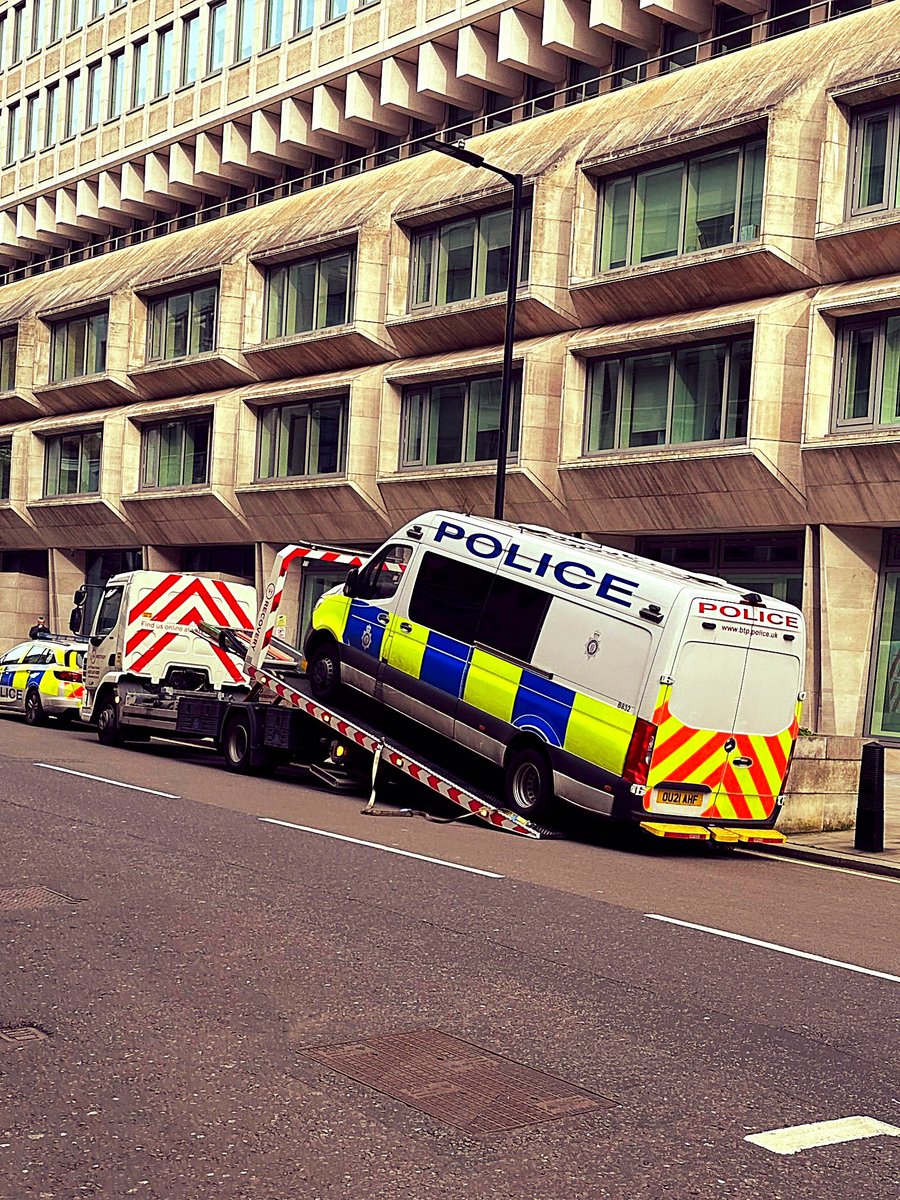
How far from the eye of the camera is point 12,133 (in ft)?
177

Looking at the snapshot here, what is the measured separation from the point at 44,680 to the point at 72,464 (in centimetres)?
1987

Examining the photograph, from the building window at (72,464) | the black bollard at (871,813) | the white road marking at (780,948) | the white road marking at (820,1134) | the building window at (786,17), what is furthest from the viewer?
the building window at (72,464)

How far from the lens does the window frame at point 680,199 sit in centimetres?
2686

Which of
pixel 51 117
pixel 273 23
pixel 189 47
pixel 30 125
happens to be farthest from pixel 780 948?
pixel 30 125

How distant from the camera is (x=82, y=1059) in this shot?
20.0 feet

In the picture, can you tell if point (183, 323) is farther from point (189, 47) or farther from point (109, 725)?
point (109, 725)

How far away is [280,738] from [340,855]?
7199mm

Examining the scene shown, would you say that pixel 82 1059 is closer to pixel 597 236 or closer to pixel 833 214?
pixel 833 214

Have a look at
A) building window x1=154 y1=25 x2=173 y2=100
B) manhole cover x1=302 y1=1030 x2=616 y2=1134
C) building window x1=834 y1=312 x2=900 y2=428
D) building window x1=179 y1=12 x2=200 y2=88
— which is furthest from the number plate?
building window x1=154 y1=25 x2=173 y2=100

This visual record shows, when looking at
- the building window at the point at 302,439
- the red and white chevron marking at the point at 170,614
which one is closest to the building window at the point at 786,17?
the building window at the point at 302,439

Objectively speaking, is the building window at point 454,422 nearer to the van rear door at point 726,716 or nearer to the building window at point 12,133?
the van rear door at point 726,716

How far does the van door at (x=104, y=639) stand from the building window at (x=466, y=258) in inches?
443

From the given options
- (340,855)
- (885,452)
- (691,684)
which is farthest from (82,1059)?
(885,452)

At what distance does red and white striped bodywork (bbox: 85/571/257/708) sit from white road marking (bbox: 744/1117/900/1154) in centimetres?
1853
